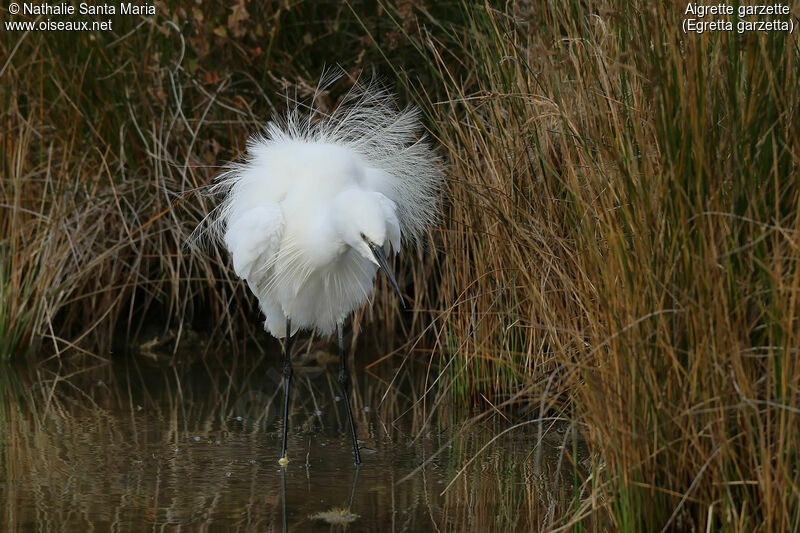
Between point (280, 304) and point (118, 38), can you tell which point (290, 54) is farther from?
point (280, 304)

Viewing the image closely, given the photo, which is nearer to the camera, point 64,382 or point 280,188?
point 280,188

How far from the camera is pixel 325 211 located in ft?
14.1

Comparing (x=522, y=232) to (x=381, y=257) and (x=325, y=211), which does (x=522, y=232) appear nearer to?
(x=381, y=257)

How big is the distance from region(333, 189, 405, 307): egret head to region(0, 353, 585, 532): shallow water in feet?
1.85

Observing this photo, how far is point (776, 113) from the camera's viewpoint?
283 cm

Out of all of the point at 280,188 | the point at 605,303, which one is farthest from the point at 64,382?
the point at 605,303

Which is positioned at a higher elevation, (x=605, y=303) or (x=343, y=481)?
(x=605, y=303)

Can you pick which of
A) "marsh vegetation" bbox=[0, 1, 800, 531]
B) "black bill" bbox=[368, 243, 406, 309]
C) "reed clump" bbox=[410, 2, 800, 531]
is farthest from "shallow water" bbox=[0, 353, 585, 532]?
"black bill" bbox=[368, 243, 406, 309]

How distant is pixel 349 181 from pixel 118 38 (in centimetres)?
268

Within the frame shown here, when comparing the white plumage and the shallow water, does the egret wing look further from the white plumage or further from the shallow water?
the shallow water

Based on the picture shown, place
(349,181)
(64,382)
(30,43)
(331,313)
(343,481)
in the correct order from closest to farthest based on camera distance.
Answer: (343,481), (349,181), (331,313), (64,382), (30,43)

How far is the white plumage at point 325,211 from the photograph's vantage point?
4211 millimetres

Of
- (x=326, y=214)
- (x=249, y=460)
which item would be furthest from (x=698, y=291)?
(x=249, y=460)

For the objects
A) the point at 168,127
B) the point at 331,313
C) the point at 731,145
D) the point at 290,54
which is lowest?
the point at 331,313
